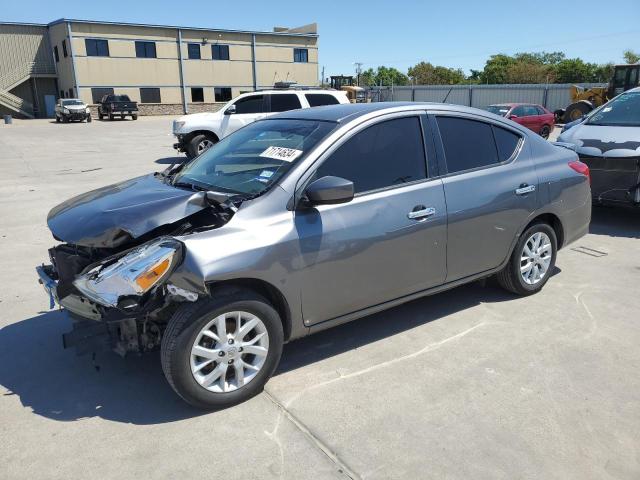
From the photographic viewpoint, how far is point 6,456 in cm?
280

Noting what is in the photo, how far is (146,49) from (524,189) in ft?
157

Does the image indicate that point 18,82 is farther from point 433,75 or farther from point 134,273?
point 433,75

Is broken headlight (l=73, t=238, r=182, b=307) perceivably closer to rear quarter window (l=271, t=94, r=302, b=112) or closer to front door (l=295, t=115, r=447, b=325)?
front door (l=295, t=115, r=447, b=325)

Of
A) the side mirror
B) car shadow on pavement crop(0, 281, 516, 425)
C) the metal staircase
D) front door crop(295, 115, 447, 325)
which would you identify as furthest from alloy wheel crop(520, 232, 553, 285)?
the metal staircase

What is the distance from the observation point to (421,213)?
3.82 meters

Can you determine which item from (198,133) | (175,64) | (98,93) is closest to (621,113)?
(198,133)

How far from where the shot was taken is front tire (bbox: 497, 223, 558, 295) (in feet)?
15.3

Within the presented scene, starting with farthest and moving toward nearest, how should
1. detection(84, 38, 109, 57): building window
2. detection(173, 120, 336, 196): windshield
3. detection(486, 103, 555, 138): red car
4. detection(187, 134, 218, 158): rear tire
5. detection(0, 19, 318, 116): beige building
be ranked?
detection(0, 19, 318, 116): beige building, detection(84, 38, 109, 57): building window, detection(486, 103, 555, 138): red car, detection(187, 134, 218, 158): rear tire, detection(173, 120, 336, 196): windshield

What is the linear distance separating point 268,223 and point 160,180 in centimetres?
142

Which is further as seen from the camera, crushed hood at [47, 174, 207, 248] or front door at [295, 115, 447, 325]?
front door at [295, 115, 447, 325]

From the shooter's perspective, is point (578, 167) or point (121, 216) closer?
point (121, 216)

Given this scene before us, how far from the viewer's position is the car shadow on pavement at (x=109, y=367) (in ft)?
10.6

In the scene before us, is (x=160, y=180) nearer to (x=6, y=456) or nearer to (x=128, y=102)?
(x=6, y=456)

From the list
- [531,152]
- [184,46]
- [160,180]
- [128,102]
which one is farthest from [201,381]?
[184,46]
